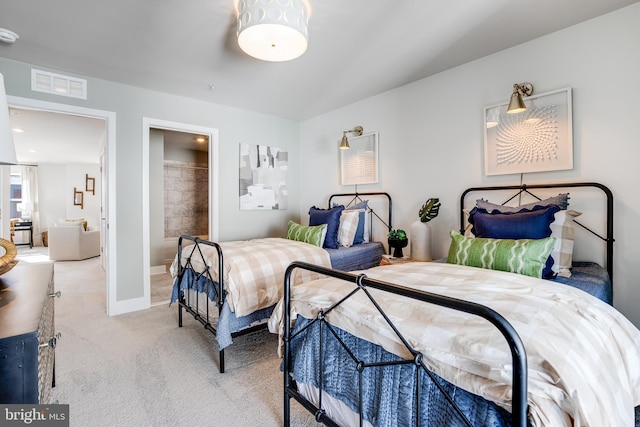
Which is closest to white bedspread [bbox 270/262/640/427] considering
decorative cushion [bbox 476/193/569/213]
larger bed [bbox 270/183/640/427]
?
larger bed [bbox 270/183/640/427]

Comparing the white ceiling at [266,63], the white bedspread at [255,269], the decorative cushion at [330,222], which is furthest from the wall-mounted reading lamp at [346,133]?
the white bedspread at [255,269]

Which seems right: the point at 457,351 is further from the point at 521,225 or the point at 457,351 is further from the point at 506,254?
the point at 521,225

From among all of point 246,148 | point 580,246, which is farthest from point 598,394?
point 246,148

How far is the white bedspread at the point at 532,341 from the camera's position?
0.80m

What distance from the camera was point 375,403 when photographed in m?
1.18

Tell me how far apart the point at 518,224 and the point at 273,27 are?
206 centimetres

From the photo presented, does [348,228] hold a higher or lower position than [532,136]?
lower

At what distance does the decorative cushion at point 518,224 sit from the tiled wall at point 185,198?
5.22m


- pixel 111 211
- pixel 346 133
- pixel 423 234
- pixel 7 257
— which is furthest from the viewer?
pixel 346 133

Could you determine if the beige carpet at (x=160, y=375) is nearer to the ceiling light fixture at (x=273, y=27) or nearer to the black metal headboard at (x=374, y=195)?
the black metal headboard at (x=374, y=195)

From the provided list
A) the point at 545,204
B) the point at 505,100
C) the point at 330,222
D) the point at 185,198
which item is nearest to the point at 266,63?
the point at 330,222

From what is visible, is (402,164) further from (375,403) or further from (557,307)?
(375,403)

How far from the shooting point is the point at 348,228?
3361 millimetres

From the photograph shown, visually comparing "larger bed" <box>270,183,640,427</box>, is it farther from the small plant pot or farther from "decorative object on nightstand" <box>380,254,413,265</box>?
the small plant pot
